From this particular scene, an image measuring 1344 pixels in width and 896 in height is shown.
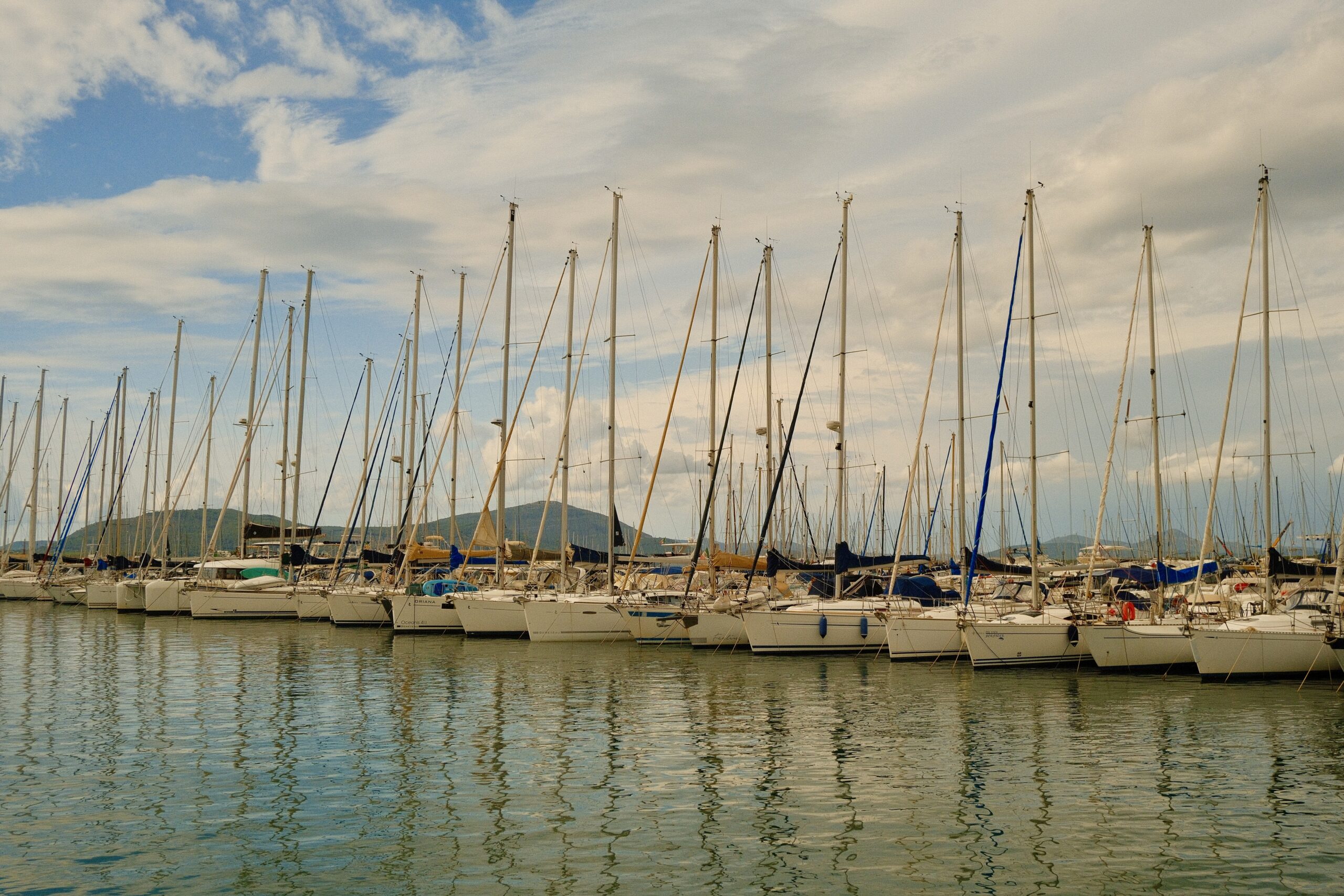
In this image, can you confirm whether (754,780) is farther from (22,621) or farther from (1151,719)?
(22,621)

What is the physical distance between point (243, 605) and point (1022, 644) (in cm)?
4065

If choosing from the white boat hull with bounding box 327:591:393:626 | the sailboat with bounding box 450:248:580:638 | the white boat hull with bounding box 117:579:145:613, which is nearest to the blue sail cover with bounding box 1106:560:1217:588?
the sailboat with bounding box 450:248:580:638

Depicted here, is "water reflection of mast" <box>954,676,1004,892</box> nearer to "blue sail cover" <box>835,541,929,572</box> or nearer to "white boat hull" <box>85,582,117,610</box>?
"blue sail cover" <box>835,541,929,572</box>

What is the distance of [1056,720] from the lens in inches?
953

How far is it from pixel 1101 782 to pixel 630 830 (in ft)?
28.5

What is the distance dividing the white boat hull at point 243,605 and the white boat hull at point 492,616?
1550 centimetres

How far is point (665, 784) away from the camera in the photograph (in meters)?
17.8

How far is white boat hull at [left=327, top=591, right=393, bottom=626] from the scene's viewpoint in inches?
2012

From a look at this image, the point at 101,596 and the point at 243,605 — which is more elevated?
the point at 243,605

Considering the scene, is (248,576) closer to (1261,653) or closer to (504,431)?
(504,431)

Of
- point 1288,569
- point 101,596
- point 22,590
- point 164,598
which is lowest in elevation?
point 22,590

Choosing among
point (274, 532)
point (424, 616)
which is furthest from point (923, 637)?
point (274, 532)

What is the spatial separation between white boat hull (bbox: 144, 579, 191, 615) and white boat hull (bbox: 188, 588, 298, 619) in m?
3.13

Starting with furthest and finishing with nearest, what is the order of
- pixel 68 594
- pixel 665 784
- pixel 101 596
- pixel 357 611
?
pixel 68 594 < pixel 101 596 < pixel 357 611 < pixel 665 784
